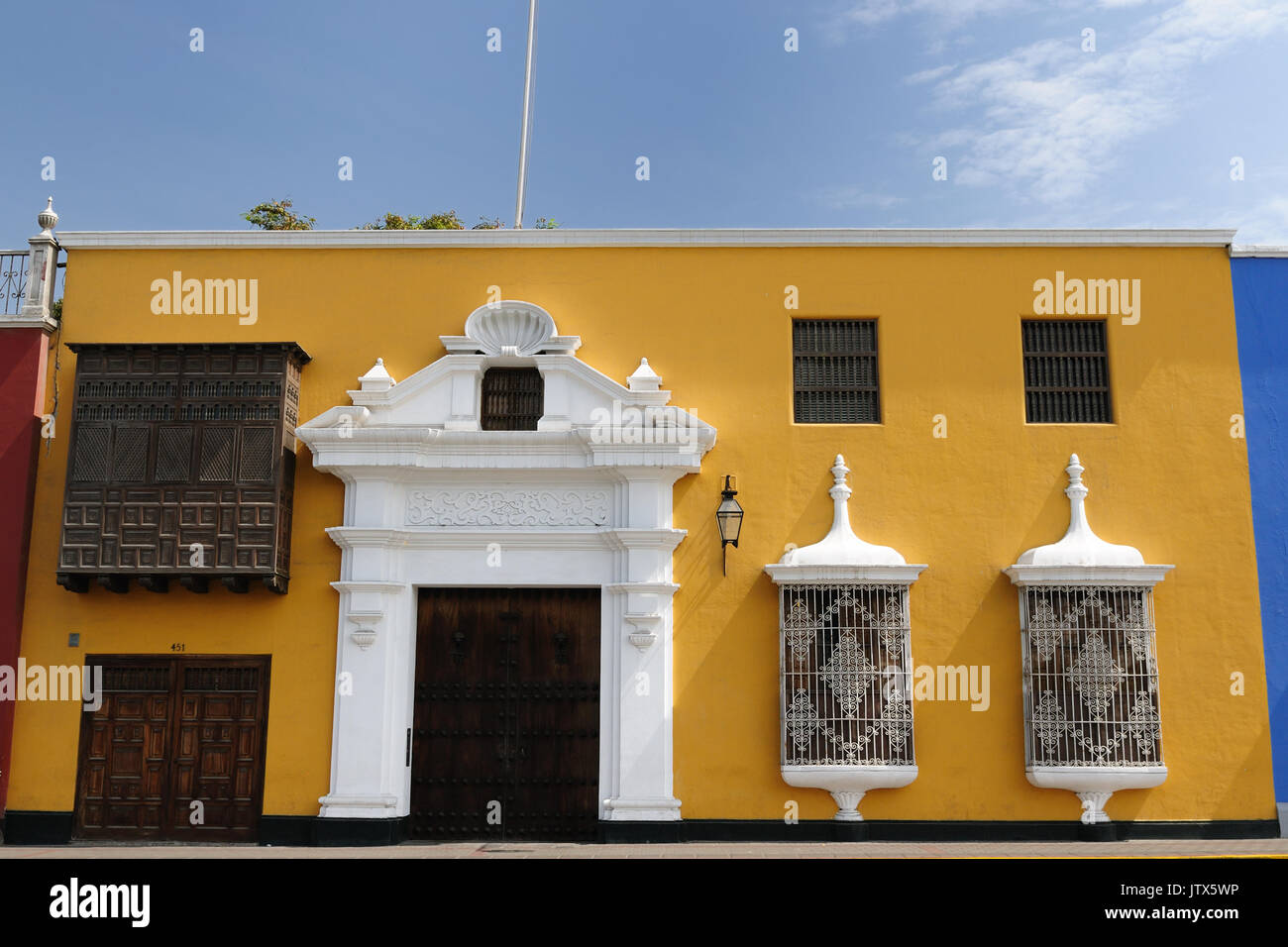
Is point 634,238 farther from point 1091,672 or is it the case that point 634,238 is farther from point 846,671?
point 1091,672

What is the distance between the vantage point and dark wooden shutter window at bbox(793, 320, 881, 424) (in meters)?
11.4

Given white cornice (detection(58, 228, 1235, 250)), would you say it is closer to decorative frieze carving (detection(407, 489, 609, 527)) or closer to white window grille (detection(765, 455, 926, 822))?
decorative frieze carving (detection(407, 489, 609, 527))

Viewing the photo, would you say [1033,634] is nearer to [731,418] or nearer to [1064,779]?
[1064,779]

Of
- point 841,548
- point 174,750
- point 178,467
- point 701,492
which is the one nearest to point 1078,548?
point 841,548

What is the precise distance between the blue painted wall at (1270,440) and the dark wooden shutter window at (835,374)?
3640mm

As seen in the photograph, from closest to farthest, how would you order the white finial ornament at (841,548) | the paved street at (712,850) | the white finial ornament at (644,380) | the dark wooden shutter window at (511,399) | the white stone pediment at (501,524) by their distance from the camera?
the paved street at (712,850) < the white stone pediment at (501,524) < the white finial ornament at (841,548) < the white finial ornament at (644,380) < the dark wooden shutter window at (511,399)

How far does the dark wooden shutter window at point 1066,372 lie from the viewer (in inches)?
448

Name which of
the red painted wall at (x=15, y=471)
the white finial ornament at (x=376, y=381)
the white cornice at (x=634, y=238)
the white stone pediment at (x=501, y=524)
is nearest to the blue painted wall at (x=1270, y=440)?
the white cornice at (x=634, y=238)

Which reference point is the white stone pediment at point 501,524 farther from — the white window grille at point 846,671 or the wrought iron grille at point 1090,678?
the wrought iron grille at point 1090,678

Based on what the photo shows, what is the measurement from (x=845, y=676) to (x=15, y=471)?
804cm

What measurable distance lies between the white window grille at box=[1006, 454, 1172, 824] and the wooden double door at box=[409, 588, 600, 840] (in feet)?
13.2

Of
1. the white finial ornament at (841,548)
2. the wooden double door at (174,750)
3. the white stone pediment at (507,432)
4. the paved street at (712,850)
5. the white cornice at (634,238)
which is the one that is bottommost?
the paved street at (712,850)

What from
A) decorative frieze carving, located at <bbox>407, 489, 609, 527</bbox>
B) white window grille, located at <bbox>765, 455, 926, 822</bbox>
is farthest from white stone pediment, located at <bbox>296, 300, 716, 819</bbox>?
white window grille, located at <bbox>765, 455, 926, 822</bbox>

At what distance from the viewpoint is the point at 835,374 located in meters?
11.4
